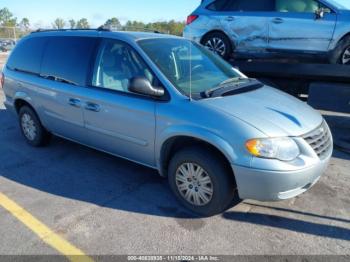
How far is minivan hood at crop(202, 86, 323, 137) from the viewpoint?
3.18 meters

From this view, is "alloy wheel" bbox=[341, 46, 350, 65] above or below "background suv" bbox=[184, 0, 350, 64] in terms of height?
below

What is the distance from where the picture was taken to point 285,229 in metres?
3.37

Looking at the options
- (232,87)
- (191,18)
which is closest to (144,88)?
(232,87)

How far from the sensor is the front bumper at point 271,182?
10.1 feet

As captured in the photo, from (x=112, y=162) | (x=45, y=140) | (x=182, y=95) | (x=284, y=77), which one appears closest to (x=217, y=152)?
(x=182, y=95)

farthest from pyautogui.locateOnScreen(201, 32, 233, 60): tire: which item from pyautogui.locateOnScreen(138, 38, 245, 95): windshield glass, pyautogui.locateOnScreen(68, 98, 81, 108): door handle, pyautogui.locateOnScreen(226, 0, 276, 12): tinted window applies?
pyautogui.locateOnScreen(68, 98, 81, 108): door handle

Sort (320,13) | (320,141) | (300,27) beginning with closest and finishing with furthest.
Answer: (320,141) < (320,13) < (300,27)

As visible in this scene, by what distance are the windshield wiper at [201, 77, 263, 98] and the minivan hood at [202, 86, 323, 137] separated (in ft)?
0.28

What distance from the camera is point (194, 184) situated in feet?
11.7

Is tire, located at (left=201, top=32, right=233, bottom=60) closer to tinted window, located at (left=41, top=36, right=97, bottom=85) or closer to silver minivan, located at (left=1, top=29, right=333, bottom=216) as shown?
silver minivan, located at (left=1, top=29, right=333, bottom=216)

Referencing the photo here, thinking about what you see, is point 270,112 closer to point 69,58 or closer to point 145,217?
point 145,217

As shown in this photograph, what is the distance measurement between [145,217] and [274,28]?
4.63 meters

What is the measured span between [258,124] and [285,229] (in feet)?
3.53

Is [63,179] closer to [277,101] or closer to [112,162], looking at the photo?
[112,162]
